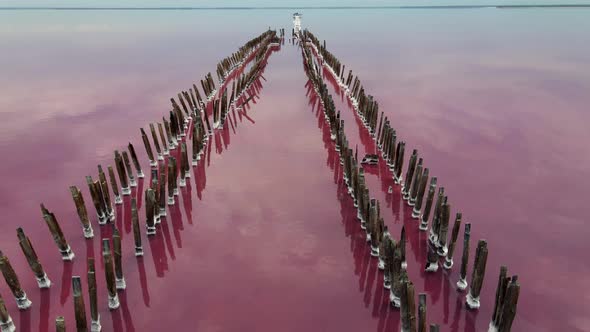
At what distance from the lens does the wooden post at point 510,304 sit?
434 centimetres

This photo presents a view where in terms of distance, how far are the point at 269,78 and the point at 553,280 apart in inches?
562

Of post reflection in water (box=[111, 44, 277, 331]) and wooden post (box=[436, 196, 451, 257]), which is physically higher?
wooden post (box=[436, 196, 451, 257])

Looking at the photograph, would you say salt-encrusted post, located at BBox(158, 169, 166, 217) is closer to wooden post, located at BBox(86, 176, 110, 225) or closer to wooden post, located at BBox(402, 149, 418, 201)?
wooden post, located at BBox(86, 176, 110, 225)

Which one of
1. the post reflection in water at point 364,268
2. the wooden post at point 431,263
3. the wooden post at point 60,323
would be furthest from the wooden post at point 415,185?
the wooden post at point 60,323

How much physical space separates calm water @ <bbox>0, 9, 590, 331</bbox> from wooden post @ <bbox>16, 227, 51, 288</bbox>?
0.49 feet

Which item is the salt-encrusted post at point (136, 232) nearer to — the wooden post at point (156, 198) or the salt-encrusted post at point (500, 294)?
the wooden post at point (156, 198)

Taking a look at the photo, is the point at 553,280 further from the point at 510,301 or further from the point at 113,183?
the point at 113,183

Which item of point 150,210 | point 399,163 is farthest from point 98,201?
point 399,163

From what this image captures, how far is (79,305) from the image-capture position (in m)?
4.43

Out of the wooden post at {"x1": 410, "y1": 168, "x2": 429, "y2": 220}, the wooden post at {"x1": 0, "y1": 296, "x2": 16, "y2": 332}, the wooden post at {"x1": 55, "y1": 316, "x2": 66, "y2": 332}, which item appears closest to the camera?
the wooden post at {"x1": 55, "y1": 316, "x2": 66, "y2": 332}

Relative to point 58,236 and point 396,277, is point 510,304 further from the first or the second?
point 58,236

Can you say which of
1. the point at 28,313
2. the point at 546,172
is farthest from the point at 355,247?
the point at 546,172

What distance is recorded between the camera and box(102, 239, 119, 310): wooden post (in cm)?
496

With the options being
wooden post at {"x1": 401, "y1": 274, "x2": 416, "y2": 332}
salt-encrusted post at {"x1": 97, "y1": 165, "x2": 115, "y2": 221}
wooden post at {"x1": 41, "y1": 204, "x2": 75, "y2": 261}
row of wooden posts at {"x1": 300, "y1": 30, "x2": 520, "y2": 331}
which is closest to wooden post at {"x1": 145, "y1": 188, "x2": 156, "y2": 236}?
salt-encrusted post at {"x1": 97, "y1": 165, "x2": 115, "y2": 221}
